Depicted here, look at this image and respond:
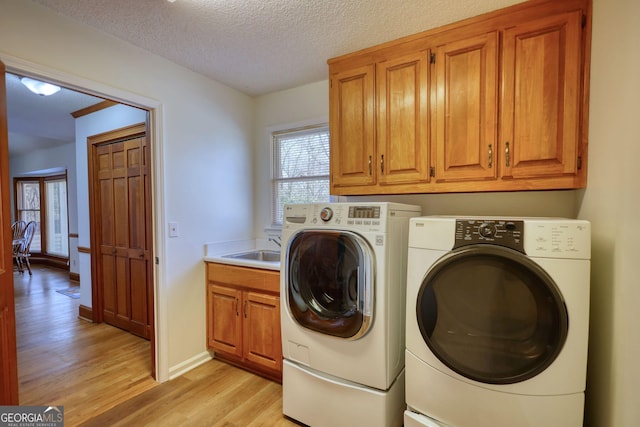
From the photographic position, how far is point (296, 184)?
2.84 meters

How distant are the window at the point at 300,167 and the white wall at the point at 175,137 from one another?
300mm

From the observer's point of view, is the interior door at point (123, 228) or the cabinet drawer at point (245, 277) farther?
the interior door at point (123, 228)

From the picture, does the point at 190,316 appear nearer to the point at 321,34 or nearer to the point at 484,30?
the point at 321,34

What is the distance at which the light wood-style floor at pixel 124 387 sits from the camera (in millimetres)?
1843

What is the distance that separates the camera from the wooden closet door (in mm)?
2922

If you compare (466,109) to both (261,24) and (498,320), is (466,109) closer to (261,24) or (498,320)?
(498,320)

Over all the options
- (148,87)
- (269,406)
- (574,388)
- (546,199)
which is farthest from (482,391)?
(148,87)

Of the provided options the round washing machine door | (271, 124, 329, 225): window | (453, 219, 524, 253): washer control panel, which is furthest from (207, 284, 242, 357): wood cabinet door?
(453, 219, 524, 253): washer control panel

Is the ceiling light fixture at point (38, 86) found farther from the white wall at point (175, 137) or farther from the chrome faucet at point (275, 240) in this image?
the chrome faucet at point (275, 240)

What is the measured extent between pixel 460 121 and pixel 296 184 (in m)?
1.56

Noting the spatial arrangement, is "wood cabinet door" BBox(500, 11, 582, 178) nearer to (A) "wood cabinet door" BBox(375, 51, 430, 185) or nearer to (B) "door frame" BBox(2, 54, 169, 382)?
(A) "wood cabinet door" BBox(375, 51, 430, 185)

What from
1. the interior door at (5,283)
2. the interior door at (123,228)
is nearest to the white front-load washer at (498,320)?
the interior door at (5,283)

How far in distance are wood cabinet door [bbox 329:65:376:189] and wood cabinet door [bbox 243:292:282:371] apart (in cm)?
101

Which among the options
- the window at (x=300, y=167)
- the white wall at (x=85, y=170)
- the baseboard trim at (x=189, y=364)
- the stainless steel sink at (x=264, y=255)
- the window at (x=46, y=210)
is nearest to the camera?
the baseboard trim at (x=189, y=364)
